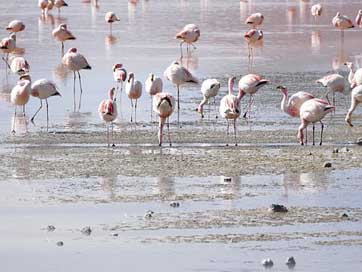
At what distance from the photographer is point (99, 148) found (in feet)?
44.0

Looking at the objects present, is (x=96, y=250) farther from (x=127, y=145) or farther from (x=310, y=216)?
(x=127, y=145)

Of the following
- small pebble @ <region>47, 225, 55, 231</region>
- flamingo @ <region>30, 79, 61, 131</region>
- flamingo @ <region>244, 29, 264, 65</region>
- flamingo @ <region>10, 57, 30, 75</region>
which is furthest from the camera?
flamingo @ <region>244, 29, 264, 65</region>

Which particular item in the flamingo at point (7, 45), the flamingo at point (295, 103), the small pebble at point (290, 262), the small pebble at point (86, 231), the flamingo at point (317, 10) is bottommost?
the small pebble at point (290, 262)

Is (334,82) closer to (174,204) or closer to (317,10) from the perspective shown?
(174,204)

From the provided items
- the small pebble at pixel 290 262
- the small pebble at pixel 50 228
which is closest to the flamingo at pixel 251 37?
the small pebble at pixel 50 228

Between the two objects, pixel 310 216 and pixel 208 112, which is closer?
pixel 310 216

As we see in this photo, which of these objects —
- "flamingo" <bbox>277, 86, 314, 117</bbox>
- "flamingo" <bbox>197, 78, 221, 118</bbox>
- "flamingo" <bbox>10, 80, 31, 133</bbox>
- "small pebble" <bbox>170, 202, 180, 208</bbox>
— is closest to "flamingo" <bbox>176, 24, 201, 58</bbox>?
"flamingo" <bbox>197, 78, 221, 118</bbox>

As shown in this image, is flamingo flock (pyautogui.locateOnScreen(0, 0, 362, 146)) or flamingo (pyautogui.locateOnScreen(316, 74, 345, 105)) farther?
flamingo (pyautogui.locateOnScreen(316, 74, 345, 105))

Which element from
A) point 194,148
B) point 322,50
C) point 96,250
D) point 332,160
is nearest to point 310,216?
point 96,250

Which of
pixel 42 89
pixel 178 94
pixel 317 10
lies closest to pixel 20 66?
pixel 42 89

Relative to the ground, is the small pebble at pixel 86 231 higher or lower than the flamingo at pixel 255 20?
lower

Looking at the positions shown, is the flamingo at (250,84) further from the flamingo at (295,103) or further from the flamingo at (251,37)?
the flamingo at (251,37)

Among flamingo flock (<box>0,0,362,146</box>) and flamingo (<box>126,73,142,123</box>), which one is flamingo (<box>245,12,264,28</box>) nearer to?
flamingo flock (<box>0,0,362,146</box>)

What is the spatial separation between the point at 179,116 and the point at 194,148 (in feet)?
8.23
